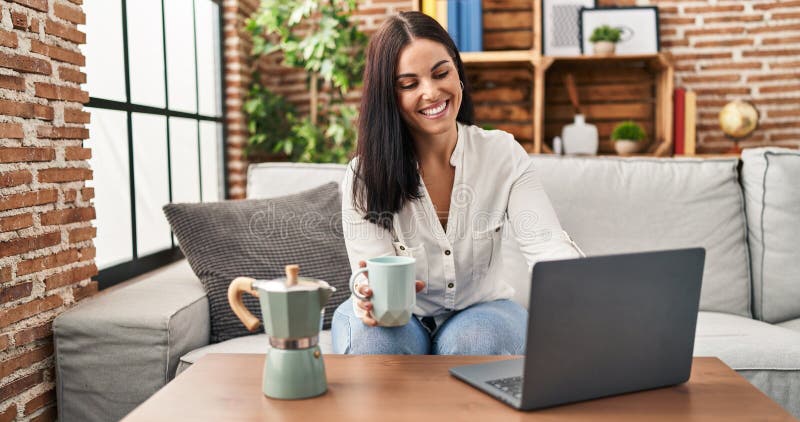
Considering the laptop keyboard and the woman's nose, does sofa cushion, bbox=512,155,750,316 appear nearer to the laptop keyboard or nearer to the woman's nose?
the woman's nose

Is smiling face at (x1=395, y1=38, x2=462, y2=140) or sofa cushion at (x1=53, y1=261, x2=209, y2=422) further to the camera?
sofa cushion at (x1=53, y1=261, x2=209, y2=422)

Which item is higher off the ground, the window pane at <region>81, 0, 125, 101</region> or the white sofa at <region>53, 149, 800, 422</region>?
the window pane at <region>81, 0, 125, 101</region>

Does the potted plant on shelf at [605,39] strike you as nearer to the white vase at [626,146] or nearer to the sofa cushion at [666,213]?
the white vase at [626,146]

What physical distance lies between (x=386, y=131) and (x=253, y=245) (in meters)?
0.61

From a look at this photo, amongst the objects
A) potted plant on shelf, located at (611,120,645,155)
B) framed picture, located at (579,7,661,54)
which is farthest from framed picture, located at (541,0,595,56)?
potted plant on shelf, located at (611,120,645,155)

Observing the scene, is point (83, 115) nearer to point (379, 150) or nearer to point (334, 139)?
point (379, 150)

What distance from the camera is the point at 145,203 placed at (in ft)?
8.63

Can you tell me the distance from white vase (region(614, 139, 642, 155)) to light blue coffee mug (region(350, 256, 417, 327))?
249 cm

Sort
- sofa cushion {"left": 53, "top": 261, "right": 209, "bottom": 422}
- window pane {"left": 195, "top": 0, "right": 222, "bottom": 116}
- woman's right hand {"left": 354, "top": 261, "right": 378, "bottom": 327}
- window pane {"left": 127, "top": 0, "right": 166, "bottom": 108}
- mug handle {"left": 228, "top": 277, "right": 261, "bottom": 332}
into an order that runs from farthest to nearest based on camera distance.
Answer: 1. window pane {"left": 195, "top": 0, "right": 222, "bottom": 116}
2. window pane {"left": 127, "top": 0, "right": 166, "bottom": 108}
3. sofa cushion {"left": 53, "top": 261, "right": 209, "bottom": 422}
4. woman's right hand {"left": 354, "top": 261, "right": 378, "bottom": 327}
5. mug handle {"left": 228, "top": 277, "right": 261, "bottom": 332}

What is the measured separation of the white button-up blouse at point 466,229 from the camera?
4.99 ft

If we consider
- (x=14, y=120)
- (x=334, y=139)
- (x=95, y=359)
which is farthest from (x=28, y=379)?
(x=334, y=139)

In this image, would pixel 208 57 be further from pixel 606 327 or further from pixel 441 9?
pixel 606 327

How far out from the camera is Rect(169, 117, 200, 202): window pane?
9.47 ft

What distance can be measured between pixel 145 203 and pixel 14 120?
1.09 metres
